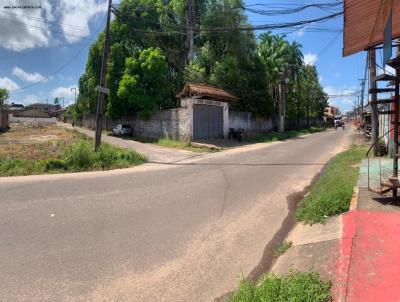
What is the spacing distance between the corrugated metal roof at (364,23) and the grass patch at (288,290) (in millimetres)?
6182

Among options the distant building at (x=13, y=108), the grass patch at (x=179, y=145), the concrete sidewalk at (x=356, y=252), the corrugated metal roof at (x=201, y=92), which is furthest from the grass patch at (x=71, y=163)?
the distant building at (x=13, y=108)

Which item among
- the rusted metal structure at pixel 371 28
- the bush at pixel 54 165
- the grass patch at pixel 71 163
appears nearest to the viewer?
the rusted metal structure at pixel 371 28

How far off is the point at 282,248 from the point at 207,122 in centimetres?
2257

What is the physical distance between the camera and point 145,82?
34156 millimetres

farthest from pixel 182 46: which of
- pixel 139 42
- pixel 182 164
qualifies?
pixel 182 164

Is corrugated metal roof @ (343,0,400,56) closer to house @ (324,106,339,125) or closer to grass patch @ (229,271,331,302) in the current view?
grass patch @ (229,271,331,302)

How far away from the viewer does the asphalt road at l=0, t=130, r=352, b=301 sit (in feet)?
14.9

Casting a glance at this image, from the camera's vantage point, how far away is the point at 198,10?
35.9 meters

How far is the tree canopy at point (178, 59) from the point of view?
33.0 m

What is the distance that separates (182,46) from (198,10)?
17.2 feet

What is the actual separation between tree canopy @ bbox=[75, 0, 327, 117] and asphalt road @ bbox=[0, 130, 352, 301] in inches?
881

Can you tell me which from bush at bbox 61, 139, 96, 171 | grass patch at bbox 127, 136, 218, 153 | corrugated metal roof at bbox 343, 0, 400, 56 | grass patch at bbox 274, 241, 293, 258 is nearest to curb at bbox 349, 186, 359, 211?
grass patch at bbox 274, 241, 293, 258

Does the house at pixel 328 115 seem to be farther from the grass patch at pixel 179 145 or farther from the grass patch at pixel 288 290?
the grass patch at pixel 288 290

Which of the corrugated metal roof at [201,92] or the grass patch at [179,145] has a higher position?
the corrugated metal roof at [201,92]
